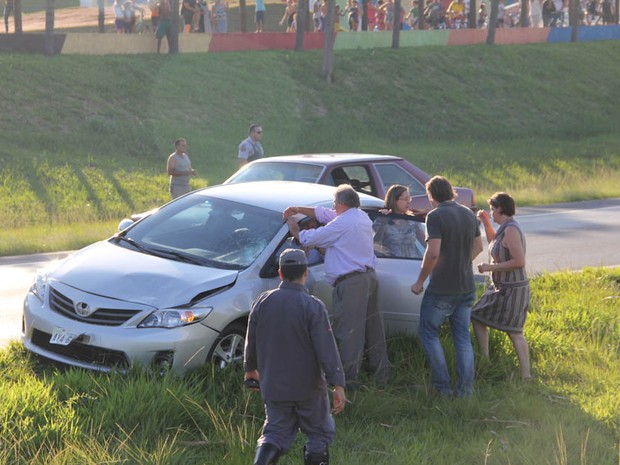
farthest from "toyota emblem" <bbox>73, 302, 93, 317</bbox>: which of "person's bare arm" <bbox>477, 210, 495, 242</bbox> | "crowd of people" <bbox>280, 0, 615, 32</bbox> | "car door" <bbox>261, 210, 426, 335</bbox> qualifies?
"crowd of people" <bbox>280, 0, 615, 32</bbox>

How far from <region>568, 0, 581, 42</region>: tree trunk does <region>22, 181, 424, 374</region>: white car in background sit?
5004cm

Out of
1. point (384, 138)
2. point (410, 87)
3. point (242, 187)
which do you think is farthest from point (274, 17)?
point (242, 187)

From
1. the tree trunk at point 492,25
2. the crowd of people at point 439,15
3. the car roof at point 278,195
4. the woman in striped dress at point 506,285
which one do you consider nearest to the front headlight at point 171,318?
the car roof at point 278,195

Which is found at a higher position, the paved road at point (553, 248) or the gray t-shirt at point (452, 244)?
the gray t-shirt at point (452, 244)

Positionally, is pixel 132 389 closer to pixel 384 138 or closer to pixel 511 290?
pixel 511 290

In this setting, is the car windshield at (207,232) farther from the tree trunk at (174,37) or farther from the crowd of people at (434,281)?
the tree trunk at (174,37)

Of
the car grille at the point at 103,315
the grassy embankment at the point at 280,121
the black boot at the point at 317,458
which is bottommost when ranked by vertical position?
the grassy embankment at the point at 280,121

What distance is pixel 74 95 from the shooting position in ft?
111

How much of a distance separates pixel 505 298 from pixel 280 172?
5.72 m

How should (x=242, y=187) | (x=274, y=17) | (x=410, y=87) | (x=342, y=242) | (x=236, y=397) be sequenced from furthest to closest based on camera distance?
1. (x=274, y=17)
2. (x=410, y=87)
3. (x=242, y=187)
4. (x=342, y=242)
5. (x=236, y=397)

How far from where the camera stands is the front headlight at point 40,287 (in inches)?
337

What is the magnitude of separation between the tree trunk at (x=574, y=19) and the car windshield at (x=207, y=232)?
50.2 meters

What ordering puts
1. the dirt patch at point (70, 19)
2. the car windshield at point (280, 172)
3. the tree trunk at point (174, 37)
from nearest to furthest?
the car windshield at point (280, 172) < the tree trunk at point (174, 37) < the dirt patch at point (70, 19)

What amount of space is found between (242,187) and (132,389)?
125 inches
